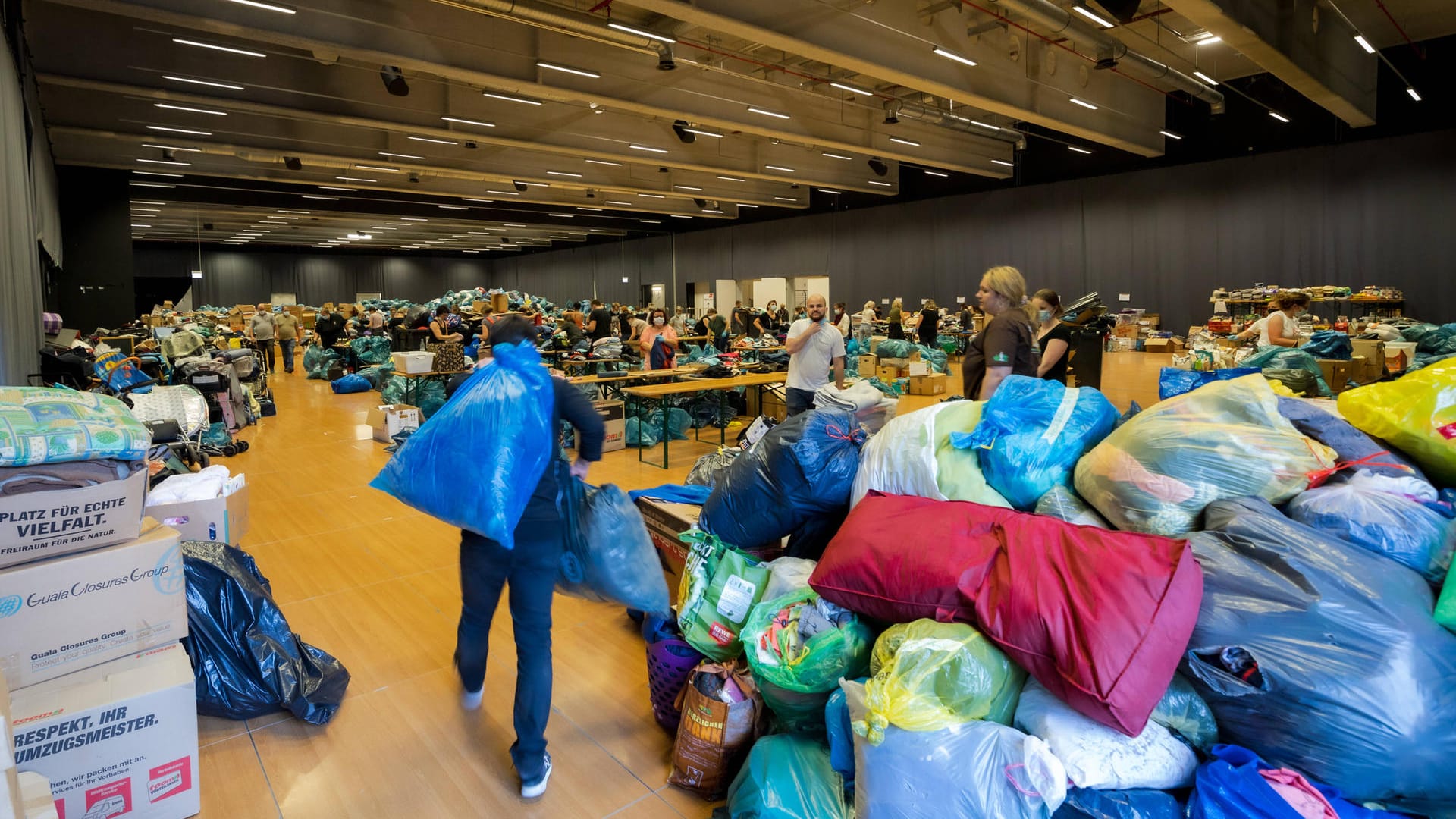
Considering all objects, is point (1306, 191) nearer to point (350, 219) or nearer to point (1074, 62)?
point (1074, 62)

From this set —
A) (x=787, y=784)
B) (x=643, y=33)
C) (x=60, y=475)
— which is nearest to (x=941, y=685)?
(x=787, y=784)

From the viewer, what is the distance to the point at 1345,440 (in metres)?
1.99

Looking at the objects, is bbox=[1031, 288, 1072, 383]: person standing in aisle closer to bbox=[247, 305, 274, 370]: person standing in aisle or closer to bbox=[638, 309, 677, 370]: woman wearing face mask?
bbox=[638, 309, 677, 370]: woman wearing face mask

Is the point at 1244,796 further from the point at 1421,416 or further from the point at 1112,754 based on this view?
the point at 1421,416

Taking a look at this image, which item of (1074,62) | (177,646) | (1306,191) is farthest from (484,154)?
(1306,191)

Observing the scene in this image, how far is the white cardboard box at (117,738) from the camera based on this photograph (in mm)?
1651

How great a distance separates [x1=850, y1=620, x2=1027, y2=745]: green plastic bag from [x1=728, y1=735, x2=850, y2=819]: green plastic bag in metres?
0.21

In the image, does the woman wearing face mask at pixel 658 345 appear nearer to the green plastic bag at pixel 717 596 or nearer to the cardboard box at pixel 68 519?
the green plastic bag at pixel 717 596

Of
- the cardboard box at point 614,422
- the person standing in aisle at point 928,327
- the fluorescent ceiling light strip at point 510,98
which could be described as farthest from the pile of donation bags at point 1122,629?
the person standing in aisle at point 928,327

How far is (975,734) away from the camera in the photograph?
1.46m

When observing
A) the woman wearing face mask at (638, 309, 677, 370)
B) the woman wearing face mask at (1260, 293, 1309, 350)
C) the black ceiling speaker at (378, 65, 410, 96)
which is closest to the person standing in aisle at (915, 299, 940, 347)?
the woman wearing face mask at (638, 309, 677, 370)

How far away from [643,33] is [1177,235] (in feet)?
39.1

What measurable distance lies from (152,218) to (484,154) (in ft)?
41.7

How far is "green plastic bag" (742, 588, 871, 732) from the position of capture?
1777mm
